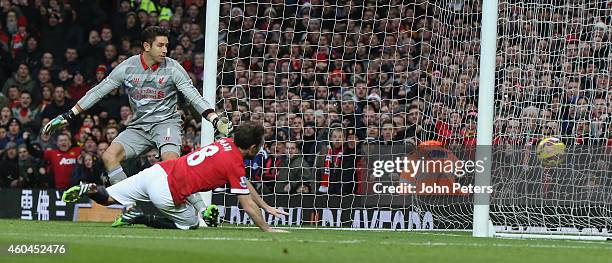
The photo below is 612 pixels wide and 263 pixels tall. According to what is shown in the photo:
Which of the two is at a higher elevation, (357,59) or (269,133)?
(357,59)

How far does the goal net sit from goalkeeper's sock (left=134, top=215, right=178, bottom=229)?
3574 mm

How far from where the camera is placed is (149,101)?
12766 mm

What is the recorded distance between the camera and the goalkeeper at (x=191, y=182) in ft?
35.8

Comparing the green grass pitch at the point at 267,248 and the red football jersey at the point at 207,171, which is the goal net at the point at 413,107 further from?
the red football jersey at the point at 207,171

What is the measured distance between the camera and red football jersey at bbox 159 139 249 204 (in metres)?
11.0

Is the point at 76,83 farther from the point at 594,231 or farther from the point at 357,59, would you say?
the point at 594,231

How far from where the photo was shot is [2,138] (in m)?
19.8

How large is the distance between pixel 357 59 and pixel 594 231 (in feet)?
13.7

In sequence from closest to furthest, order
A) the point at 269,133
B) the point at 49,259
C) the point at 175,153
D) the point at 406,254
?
1. the point at 49,259
2. the point at 406,254
3. the point at 175,153
4. the point at 269,133

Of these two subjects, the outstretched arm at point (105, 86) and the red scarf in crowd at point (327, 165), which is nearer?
the outstretched arm at point (105, 86)

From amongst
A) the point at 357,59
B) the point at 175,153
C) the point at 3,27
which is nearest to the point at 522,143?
the point at 357,59

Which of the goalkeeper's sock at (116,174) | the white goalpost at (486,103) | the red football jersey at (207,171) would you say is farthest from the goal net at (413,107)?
the red football jersey at (207,171)

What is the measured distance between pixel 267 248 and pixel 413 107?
7621mm

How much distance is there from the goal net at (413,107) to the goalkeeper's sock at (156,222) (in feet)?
11.7
